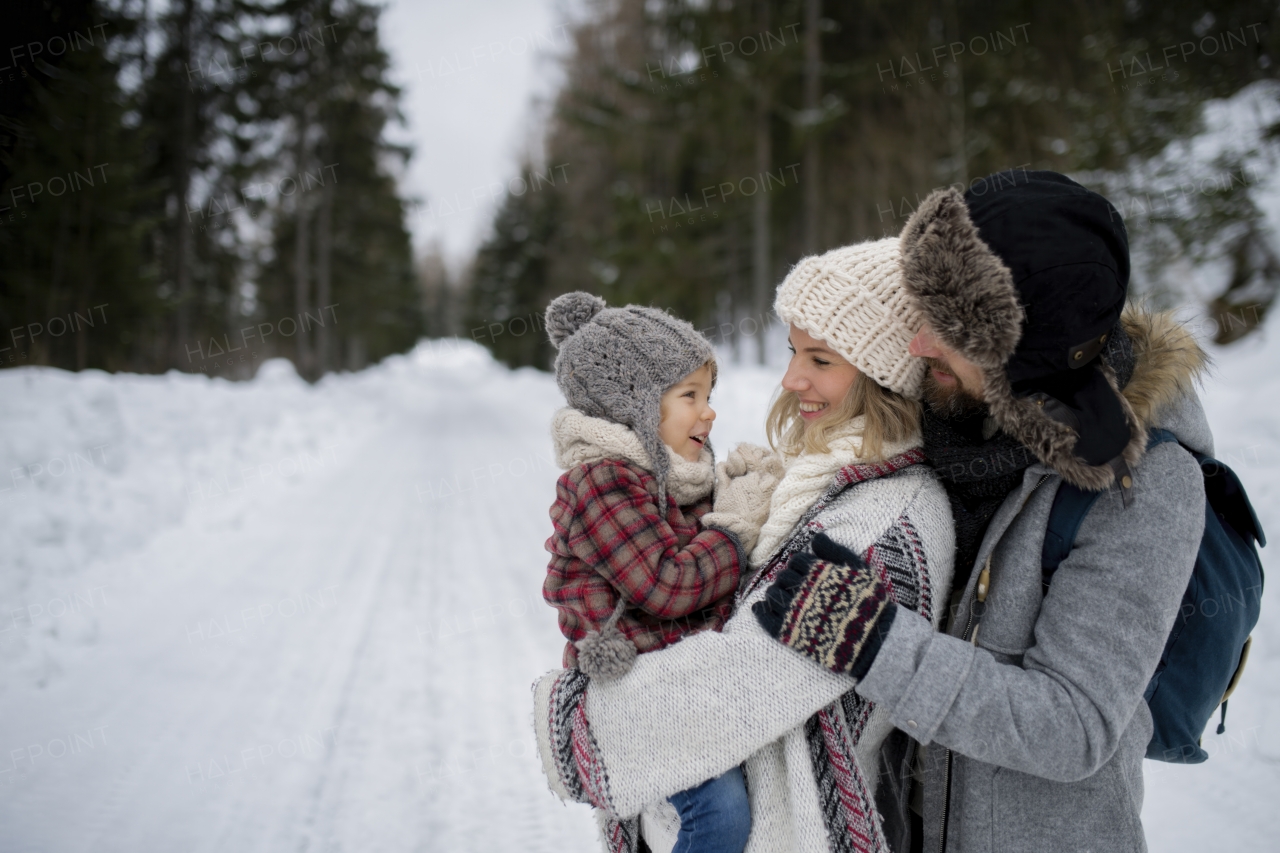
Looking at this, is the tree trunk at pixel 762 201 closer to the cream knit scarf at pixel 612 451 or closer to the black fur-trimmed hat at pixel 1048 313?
the cream knit scarf at pixel 612 451

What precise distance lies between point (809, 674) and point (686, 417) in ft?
3.15

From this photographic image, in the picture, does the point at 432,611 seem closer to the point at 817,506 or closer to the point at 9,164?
the point at 817,506

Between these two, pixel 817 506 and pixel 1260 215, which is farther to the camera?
pixel 1260 215

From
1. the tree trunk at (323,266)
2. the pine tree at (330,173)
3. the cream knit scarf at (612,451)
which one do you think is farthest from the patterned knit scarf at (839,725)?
the tree trunk at (323,266)

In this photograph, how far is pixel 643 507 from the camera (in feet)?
5.96

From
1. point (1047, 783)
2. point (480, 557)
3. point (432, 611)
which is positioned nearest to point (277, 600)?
point (432, 611)

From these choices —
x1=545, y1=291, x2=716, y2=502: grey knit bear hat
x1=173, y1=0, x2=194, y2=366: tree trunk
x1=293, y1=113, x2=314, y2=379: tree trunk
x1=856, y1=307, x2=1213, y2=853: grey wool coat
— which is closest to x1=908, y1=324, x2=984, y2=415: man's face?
x1=856, y1=307, x2=1213, y2=853: grey wool coat

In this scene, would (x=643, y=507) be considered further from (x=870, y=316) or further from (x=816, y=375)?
(x=870, y=316)

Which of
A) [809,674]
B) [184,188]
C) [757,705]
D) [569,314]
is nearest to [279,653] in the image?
[569,314]

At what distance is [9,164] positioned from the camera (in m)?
4.77

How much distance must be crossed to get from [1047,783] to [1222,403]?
18.6 ft

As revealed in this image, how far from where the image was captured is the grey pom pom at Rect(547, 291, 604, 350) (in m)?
2.18

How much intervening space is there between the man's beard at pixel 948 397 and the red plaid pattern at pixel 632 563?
635 mm

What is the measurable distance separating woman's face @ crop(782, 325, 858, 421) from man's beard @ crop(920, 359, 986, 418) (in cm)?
18
